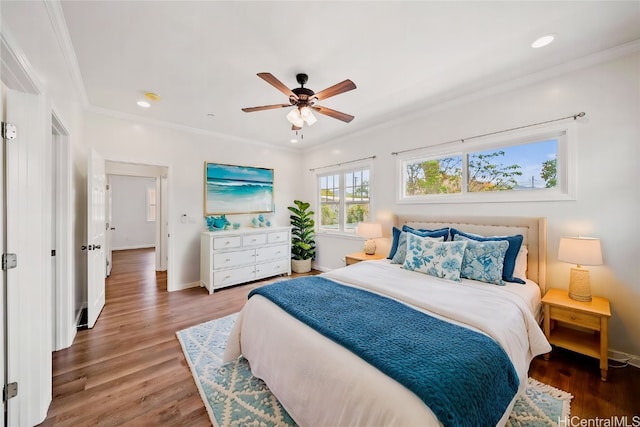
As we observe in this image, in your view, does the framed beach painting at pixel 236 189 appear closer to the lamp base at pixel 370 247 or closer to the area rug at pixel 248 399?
the lamp base at pixel 370 247

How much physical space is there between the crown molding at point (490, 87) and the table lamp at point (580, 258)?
155 cm

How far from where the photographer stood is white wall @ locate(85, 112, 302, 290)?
3.46 metres

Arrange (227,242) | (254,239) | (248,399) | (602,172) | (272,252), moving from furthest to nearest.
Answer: (272,252)
(254,239)
(227,242)
(602,172)
(248,399)

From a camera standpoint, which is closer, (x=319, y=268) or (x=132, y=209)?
(x=319, y=268)

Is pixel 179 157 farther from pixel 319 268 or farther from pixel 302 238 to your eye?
pixel 319 268

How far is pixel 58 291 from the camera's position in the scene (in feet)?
7.41

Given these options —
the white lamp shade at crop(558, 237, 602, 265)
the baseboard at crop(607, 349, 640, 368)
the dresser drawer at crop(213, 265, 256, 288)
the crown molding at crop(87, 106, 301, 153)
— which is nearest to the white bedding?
the white lamp shade at crop(558, 237, 602, 265)

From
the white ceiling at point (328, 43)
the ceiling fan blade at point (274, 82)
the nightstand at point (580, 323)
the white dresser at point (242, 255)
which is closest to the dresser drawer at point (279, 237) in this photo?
the white dresser at point (242, 255)

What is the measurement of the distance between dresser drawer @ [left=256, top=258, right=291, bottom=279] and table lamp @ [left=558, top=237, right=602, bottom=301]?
3.79 meters

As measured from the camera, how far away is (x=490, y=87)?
2744mm

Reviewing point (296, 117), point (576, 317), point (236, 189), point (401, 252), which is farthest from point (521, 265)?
point (236, 189)

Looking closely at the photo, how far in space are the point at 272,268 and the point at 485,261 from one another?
3.32 m

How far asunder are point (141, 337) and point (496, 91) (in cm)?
453

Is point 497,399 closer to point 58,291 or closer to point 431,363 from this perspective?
point 431,363
